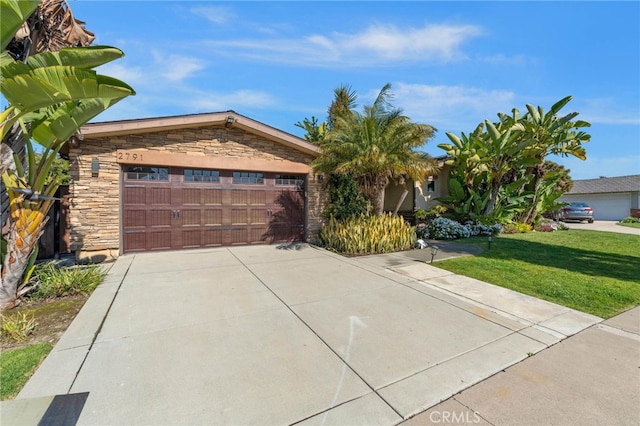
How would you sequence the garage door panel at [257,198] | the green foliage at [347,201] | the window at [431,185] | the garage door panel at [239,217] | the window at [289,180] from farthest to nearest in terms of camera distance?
1. the window at [431,185]
2. the window at [289,180]
3. the green foliage at [347,201]
4. the garage door panel at [257,198]
5. the garage door panel at [239,217]

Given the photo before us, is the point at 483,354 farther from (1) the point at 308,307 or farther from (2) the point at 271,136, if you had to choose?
(2) the point at 271,136

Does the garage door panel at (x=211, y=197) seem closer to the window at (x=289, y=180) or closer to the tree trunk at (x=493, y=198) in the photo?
the window at (x=289, y=180)

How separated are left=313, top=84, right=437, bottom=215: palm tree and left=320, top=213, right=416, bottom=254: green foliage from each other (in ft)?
4.39

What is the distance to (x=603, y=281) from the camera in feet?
17.9

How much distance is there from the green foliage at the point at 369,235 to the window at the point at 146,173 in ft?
17.6

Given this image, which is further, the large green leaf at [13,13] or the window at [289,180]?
the window at [289,180]

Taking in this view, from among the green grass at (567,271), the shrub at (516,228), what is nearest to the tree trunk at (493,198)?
the shrub at (516,228)

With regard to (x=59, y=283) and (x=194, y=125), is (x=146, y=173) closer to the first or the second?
(x=194, y=125)

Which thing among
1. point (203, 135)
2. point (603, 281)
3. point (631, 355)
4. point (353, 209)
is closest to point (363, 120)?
Result: point (353, 209)

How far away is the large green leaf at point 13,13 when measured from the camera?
2973 mm

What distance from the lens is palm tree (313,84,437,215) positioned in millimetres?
7906

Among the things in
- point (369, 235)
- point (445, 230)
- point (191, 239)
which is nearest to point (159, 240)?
point (191, 239)

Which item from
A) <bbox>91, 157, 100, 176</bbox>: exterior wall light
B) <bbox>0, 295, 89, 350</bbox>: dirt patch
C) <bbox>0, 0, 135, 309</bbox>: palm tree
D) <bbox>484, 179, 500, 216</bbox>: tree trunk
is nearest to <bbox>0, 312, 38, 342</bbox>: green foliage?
<bbox>0, 295, 89, 350</bbox>: dirt patch

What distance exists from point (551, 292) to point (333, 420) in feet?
15.8
